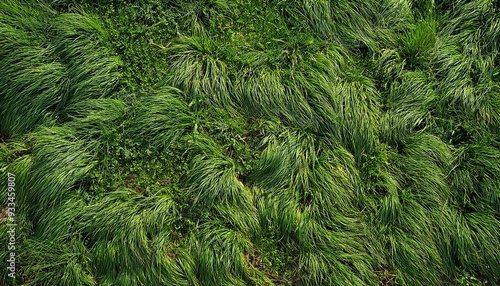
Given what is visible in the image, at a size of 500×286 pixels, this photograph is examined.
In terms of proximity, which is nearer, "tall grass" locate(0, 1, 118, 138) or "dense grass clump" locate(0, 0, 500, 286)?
"dense grass clump" locate(0, 0, 500, 286)

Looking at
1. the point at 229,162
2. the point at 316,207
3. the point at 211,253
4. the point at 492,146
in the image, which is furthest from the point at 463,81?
the point at 211,253

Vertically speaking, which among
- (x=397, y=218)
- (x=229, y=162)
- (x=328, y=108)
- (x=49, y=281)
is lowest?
Result: (x=49, y=281)

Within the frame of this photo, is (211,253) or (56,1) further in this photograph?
(56,1)

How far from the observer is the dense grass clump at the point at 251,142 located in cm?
322

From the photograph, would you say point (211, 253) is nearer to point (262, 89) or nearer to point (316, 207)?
point (316, 207)

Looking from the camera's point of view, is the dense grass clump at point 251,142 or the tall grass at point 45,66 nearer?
the dense grass clump at point 251,142

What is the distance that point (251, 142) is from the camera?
3.46 metres

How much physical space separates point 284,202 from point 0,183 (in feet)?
6.76

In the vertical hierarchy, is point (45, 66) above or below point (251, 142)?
above

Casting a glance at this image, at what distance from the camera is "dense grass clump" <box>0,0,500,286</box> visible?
10.6ft

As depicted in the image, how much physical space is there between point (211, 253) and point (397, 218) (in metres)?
1.36

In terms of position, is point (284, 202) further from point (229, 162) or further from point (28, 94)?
point (28, 94)

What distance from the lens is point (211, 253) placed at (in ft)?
10.5

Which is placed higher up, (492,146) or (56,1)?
(56,1)
